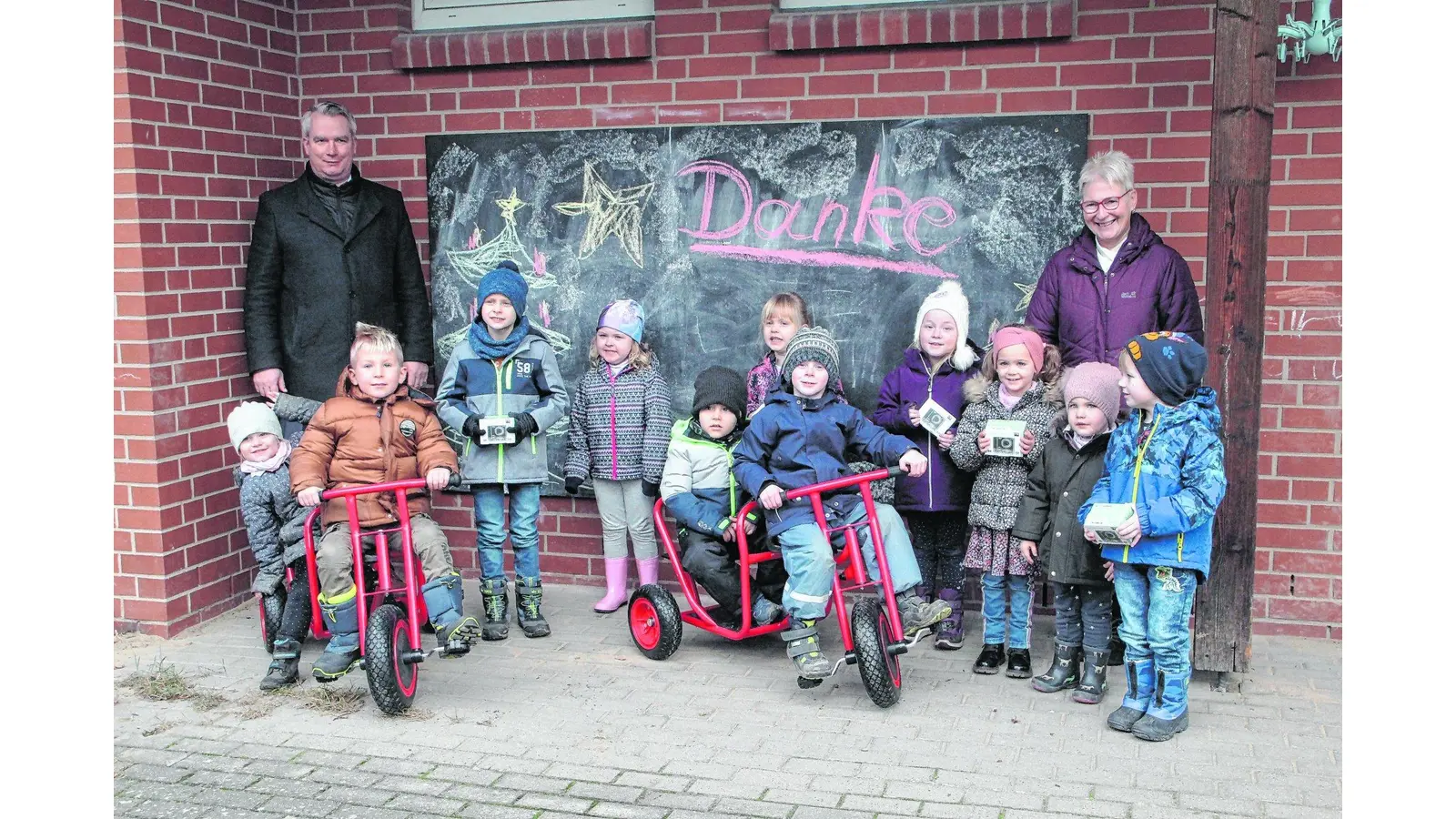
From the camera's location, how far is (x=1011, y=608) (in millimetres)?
5273

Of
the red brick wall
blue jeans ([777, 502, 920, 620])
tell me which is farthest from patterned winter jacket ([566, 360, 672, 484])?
blue jeans ([777, 502, 920, 620])

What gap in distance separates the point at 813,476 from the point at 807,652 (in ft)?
2.20

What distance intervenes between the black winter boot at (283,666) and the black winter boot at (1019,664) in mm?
2867

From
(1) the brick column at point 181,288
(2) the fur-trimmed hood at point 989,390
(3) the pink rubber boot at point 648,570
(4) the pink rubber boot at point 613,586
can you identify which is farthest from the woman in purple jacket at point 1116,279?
(1) the brick column at point 181,288

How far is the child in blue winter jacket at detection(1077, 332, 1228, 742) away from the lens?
446 centimetres

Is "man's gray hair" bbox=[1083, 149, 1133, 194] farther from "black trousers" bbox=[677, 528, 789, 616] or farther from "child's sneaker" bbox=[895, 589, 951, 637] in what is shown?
"black trousers" bbox=[677, 528, 789, 616]

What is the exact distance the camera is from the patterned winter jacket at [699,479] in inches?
213

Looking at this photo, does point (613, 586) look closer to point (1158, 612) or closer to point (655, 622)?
point (655, 622)

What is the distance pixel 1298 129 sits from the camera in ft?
18.1

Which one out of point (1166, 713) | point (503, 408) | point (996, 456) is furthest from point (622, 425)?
point (1166, 713)

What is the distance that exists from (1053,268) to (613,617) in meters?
2.56

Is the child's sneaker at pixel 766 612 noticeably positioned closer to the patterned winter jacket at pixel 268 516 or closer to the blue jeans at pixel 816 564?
the blue jeans at pixel 816 564

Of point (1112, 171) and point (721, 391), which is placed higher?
point (1112, 171)

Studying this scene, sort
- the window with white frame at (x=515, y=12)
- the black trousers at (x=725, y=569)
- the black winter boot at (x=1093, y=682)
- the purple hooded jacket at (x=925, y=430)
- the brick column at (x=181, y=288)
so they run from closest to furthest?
1. the black winter boot at (x=1093, y=682)
2. the black trousers at (x=725, y=569)
3. the purple hooded jacket at (x=925, y=430)
4. the brick column at (x=181, y=288)
5. the window with white frame at (x=515, y=12)
